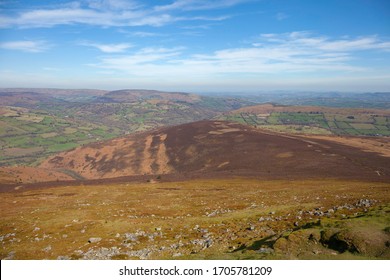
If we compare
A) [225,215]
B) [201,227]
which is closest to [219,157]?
[225,215]

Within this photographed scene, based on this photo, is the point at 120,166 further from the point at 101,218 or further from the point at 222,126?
the point at 101,218

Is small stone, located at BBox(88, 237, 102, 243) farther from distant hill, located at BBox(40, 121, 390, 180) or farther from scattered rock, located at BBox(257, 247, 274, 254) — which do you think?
distant hill, located at BBox(40, 121, 390, 180)

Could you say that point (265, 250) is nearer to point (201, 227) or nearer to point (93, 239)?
point (201, 227)

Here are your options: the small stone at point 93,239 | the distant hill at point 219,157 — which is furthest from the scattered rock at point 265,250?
the distant hill at point 219,157

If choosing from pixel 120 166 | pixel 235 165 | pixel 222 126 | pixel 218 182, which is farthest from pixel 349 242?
pixel 222 126

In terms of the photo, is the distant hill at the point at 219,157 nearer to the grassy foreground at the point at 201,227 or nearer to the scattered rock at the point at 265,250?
the grassy foreground at the point at 201,227
